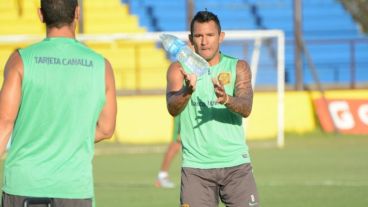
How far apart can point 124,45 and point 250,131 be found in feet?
15.1

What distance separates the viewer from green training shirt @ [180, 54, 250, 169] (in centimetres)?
803

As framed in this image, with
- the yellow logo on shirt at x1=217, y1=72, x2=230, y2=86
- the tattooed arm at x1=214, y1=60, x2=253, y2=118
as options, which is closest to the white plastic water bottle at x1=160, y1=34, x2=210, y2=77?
the tattooed arm at x1=214, y1=60, x2=253, y2=118

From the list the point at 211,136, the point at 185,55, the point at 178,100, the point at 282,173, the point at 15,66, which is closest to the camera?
the point at 15,66

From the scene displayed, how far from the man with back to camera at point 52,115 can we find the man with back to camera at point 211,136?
2222 mm

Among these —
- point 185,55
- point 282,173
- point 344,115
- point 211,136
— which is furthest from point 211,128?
point 344,115

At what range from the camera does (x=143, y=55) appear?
28.4 meters

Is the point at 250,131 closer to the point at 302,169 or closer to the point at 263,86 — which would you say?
the point at 263,86

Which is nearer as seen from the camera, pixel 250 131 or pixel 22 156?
pixel 22 156

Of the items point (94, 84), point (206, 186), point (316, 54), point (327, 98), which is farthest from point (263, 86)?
point (94, 84)

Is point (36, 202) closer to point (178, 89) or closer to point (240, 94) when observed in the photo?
point (178, 89)

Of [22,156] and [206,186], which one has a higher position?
[22,156]

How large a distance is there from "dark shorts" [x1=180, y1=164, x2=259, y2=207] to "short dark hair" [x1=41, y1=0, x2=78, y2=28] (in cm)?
258

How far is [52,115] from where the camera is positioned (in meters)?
5.71

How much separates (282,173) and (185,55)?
9.94 meters
